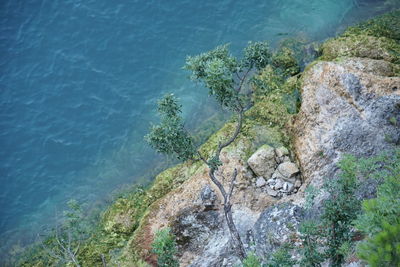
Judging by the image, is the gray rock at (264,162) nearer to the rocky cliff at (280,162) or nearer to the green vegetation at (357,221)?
the rocky cliff at (280,162)

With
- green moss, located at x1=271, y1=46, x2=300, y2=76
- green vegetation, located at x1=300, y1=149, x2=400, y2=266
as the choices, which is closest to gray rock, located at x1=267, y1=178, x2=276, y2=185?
green vegetation, located at x1=300, y1=149, x2=400, y2=266

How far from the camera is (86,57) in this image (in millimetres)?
29391

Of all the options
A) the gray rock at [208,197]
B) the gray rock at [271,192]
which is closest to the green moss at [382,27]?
Answer: the gray rock at [271,192]

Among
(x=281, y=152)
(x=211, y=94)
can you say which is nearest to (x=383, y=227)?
(x=211, y=94)

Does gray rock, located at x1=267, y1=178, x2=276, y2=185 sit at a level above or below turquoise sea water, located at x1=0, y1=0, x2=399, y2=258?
below

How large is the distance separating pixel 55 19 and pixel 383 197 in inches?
1171

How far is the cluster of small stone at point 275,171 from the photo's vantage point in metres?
17.2

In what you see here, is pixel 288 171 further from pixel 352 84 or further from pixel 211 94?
pixel 211 94

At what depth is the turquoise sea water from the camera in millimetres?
25391

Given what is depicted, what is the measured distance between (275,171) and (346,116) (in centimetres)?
400

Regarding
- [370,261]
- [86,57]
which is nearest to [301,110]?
[370,261]

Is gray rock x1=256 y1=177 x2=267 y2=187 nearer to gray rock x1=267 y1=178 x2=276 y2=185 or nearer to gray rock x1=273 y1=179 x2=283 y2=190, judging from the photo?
gray rock x1=267 y1=178 x2=276 y2=185

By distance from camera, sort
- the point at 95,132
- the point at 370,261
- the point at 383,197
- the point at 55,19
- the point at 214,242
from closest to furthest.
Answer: the point at 370,261
the point at 383,197
the point at 214,242
the point at 95,132
the point at 55,19

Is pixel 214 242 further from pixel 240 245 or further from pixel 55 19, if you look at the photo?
pixel 55 19
